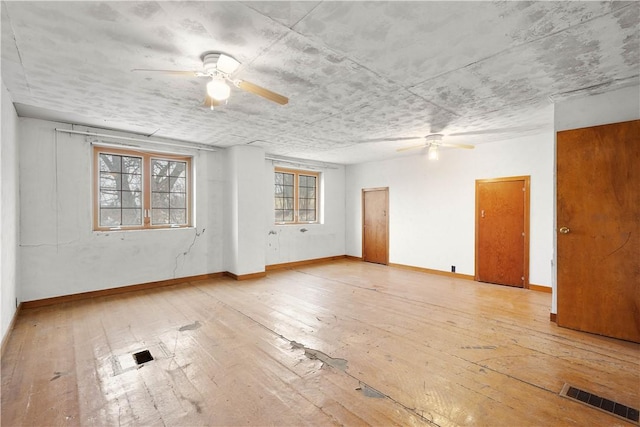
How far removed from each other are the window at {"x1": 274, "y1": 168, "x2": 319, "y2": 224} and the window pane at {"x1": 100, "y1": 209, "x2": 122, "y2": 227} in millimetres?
2991

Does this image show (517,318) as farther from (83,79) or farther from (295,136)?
(83,79)

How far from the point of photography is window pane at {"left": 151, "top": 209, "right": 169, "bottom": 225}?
5.04 meters

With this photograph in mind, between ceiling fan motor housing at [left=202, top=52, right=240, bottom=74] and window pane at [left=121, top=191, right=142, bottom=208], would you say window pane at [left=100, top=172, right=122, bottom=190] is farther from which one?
ceiling fan motor housing at [left=202, top=52, right=240, bottom=74]

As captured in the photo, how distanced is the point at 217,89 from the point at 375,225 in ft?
18.4

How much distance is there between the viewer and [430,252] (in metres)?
6.15

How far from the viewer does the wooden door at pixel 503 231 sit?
4941 millimetres

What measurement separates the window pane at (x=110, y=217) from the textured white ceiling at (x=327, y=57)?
4.54 ft

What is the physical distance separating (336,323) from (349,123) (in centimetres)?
259

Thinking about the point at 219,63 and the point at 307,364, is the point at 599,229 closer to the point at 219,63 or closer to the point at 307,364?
the point at 307,364

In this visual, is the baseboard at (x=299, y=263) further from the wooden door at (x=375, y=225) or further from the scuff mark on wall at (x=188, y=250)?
the scuff mark on wall at (x=188, y=250)

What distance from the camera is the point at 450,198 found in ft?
19.2

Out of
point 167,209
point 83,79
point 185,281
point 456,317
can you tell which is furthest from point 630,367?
point 167,209

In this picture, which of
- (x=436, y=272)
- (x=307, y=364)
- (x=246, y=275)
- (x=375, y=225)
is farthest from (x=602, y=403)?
(x=375, y=225)

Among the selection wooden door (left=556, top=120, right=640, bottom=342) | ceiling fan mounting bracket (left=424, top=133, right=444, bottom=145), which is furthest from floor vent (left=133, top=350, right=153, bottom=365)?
ceiling fan mounting bracket (left=424, top=133, right=444, bottom=145)
